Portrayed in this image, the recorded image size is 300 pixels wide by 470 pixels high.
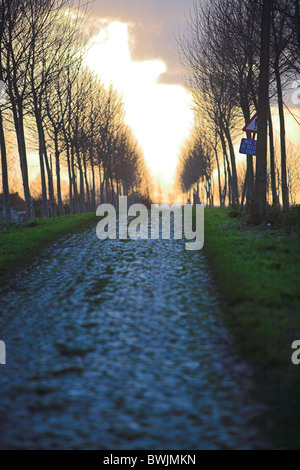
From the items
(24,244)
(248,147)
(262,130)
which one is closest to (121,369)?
(24,244)

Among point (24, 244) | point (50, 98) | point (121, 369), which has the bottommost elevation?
point (121, 369)

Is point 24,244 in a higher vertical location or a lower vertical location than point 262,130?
lower

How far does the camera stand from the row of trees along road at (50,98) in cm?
2025

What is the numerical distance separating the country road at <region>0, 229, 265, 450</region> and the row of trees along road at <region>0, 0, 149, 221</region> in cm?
1368

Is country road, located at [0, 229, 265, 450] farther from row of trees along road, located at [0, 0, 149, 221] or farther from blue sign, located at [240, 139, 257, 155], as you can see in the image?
row of trees along road, located at [0, 0, 149, 221]

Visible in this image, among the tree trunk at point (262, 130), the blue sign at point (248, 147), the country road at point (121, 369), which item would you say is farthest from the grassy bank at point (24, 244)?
the blue sign at point (248, 147)

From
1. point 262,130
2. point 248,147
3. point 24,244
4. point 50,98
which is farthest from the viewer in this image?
point 50,98

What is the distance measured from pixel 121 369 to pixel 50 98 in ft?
85.0

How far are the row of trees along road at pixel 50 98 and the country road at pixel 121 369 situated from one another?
13683mm

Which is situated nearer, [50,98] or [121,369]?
[121,369]

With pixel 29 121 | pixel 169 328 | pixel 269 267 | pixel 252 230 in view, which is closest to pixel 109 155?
pixel 29 121

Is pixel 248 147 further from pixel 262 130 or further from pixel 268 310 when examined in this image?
pixel 268 310

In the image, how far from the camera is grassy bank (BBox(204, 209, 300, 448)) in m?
4.10

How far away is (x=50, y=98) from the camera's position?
2833 cm
